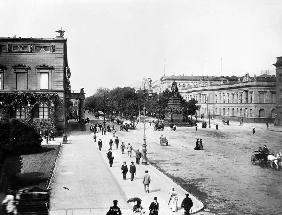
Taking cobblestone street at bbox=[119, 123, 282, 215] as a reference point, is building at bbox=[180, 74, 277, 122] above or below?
above

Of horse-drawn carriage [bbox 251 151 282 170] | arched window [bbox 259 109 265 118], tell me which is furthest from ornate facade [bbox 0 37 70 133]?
arched window [bbox 259 109 265 118]

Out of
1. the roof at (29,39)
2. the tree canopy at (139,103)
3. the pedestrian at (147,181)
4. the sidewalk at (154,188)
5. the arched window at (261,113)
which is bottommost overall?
the sidewalk at (154,188)

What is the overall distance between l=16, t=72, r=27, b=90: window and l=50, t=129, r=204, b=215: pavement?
2268 cm

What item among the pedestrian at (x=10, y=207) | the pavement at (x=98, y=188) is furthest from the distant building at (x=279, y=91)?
the pedestrian at (x=10, y=207)

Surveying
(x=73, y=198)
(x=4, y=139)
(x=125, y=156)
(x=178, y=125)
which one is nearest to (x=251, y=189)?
(x=73, y=198)

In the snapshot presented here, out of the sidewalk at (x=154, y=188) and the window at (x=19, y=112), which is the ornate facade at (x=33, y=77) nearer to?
the window at (x=19, y=112)

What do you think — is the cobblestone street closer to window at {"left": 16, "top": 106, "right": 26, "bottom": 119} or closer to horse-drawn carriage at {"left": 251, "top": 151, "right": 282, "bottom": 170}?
horse-drawn carriage at {"left": 251, "top": 151, "right": 282, "bottom": 170}

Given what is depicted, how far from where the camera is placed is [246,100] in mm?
94250

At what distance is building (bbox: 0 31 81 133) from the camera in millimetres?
52406

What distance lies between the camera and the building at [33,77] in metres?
52.4

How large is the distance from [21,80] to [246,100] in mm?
55739

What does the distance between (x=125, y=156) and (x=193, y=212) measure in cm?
1816

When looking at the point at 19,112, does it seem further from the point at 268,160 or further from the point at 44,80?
the point at 268,160

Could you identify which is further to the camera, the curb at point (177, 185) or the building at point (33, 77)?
the building at point (33, 77)
